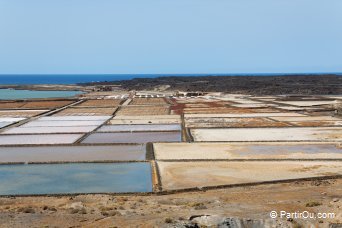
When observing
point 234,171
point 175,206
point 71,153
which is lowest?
point 71,153

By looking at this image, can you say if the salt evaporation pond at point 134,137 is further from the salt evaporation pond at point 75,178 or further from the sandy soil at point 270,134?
the salt evaporation pond at point 75,178

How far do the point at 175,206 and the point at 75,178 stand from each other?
5735 millimetres

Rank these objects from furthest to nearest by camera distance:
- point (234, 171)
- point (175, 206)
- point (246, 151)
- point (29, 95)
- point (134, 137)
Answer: point (29, 95), point (134, 137), point (246, 151), point (234, 171), point (175, 206)

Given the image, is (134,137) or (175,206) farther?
(134,137)

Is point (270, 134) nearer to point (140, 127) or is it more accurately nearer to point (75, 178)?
point (140, 127)

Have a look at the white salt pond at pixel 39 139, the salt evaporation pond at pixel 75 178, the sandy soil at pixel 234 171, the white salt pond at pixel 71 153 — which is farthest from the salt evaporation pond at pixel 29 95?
the sandy soil at pixel 234 171

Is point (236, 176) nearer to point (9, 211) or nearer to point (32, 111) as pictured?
point (9, 211)

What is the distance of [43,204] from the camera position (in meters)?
13.3

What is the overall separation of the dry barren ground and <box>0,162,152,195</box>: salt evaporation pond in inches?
47.1

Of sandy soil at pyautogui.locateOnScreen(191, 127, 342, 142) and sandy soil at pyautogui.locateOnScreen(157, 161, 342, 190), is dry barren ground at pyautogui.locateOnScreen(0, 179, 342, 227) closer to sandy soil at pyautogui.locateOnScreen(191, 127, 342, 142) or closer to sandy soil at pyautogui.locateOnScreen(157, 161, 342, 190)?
sandy soil at pyautogui.locateOnScreen(157, 161, 342, 190)

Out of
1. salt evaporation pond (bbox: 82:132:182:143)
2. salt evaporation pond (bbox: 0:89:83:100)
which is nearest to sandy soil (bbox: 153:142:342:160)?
salt evaporation pond (bbox: 82:132:182:143)

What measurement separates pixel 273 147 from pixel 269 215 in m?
12.8

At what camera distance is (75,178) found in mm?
16969

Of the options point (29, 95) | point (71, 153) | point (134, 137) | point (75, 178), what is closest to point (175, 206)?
point (75, 178)
